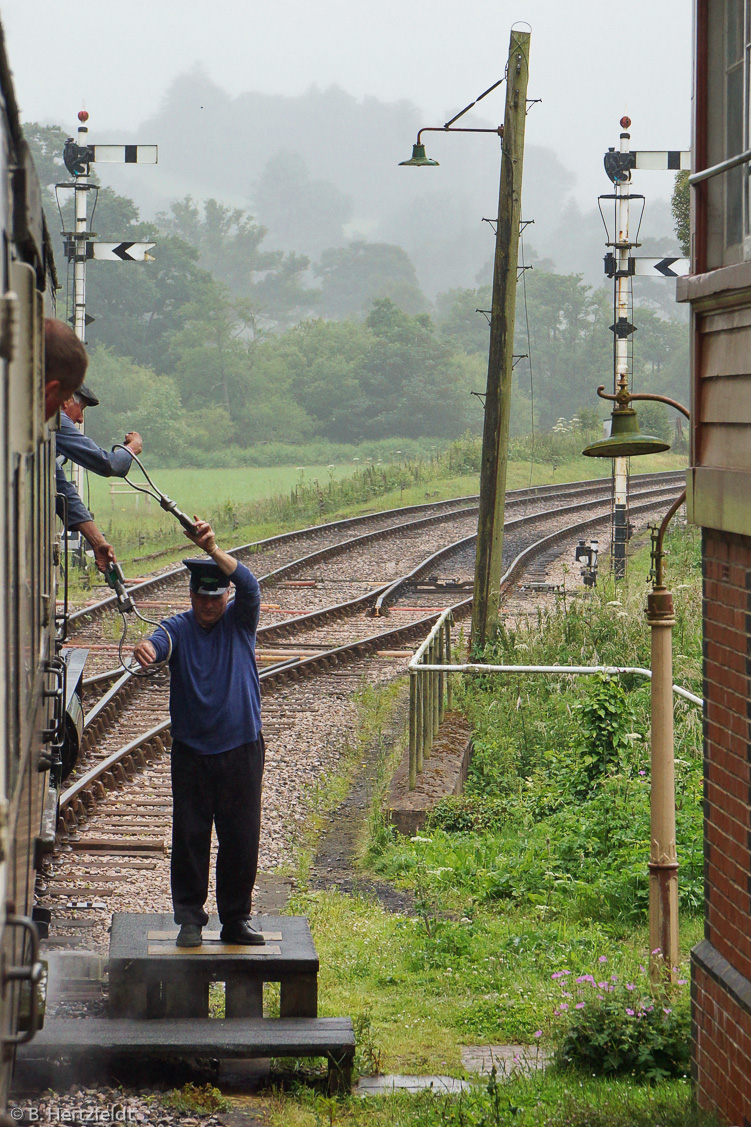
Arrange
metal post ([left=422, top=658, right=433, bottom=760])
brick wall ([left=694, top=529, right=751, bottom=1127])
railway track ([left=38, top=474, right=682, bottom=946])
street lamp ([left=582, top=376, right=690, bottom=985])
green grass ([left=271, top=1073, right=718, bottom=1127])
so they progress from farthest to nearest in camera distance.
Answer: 1. metal post ([left=422, top=658, right=433, bottom=760])
2. railway track ([left=38, top=474, right=682, bottom=946])
3. street lamp ([left=582, top=376, right=690, bottom=985])
4. green grass ([left=271, top=1073, right=718, bottom=1127])
5. brick wall ([left=694, top=529, right=751, bottom=1127])

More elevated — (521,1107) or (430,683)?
(430,683)

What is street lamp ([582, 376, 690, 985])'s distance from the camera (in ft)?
19.6

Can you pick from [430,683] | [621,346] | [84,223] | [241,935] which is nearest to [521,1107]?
[241,935]

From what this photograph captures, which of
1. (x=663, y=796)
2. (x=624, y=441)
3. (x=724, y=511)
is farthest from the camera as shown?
(x=663, y=796)

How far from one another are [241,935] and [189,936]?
0.24m

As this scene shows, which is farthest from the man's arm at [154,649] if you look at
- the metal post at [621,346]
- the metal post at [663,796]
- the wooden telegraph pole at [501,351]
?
the metal post at [621,346]

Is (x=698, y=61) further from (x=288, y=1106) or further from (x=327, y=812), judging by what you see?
(x=327, y=812)

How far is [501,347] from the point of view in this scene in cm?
1354

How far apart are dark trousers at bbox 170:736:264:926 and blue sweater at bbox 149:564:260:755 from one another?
0.08 metres

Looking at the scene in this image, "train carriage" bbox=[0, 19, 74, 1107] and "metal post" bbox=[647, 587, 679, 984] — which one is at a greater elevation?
"train carriage" bbox=[0, 19, 74, 1107]

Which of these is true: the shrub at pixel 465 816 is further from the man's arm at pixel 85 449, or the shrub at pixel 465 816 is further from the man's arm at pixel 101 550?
the man's arm at pixel 85 449

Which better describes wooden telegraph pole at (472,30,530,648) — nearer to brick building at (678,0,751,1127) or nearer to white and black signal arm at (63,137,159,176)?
white and black signal arm at (63,137,159,176)

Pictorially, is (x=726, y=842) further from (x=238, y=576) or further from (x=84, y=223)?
(x=84, y=223)

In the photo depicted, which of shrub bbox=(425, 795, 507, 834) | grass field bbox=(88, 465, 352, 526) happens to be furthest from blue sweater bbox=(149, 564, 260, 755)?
grass field bbox=(88, 465, 352, 526)
